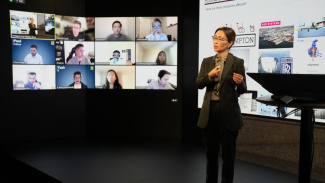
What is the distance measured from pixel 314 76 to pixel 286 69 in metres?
2.35

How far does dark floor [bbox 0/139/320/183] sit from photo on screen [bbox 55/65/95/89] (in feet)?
3.60

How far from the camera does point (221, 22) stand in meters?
4.68

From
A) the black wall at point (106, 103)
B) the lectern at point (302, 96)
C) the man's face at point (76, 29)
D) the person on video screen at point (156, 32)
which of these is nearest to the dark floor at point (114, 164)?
the black wall at point (106, 103)

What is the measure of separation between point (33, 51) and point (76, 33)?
0.85m

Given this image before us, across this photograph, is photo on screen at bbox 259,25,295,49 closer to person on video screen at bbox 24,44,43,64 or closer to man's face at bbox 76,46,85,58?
man's face at bbox 76,46,85,58

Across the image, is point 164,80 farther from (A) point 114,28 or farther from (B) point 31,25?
(B) point 31,25

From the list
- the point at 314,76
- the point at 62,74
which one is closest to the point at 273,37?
the point at 314,76

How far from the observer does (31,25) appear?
18.1 ft

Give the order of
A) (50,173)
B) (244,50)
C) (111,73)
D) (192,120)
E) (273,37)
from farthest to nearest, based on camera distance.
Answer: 1. (111,73)
2. (192,120)
3. (244,50)
4. (273,37)
5. (50,173)

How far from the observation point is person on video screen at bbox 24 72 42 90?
552 centimetres

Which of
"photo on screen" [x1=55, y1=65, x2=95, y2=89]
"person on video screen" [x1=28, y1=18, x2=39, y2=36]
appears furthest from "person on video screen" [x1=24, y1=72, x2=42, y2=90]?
"person on video screen" [x1=28, y1=18, x2=39, y2=36]

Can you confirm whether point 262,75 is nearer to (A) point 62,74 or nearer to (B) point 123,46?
(B) point 123,46

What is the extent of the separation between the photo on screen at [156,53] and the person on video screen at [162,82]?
0.19m

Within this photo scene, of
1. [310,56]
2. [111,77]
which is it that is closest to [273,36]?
[310,56]
